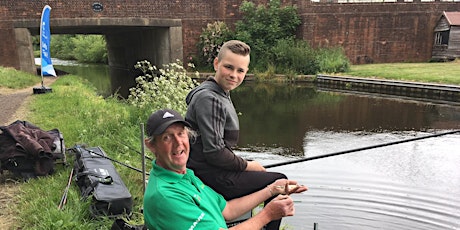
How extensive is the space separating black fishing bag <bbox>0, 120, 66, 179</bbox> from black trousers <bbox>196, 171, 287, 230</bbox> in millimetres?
2181

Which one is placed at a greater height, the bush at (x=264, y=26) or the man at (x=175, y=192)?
the bush at (x=264, y=26)

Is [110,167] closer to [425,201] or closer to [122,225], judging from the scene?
[122,225]

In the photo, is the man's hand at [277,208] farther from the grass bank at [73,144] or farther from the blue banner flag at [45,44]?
the blue banner flag at [45,44]

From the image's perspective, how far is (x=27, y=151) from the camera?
3492 millimetres

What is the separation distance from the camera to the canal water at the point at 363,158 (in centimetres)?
434

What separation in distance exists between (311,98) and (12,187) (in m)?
10.6

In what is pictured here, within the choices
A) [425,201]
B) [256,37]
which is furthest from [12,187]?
[256,37]

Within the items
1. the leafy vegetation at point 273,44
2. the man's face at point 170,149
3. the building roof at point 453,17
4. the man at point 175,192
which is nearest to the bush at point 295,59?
the leafy vegetation at point 273,44

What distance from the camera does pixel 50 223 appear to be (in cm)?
269

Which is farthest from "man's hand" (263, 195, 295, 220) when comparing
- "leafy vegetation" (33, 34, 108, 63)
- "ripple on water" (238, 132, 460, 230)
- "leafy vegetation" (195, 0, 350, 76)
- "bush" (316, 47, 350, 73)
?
"leafy vegetation" (33, 34, 108, 63)

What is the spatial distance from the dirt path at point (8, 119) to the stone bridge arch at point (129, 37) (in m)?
4.66

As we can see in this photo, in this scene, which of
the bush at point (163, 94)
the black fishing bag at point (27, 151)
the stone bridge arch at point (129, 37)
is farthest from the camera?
the stone bridge arch at point (129, 37)

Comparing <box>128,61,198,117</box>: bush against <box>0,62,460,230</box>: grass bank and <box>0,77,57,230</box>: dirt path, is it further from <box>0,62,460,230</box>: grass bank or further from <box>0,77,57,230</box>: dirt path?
<box>0,77,57,230</box>: dirt path

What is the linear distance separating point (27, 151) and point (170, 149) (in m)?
2.48
